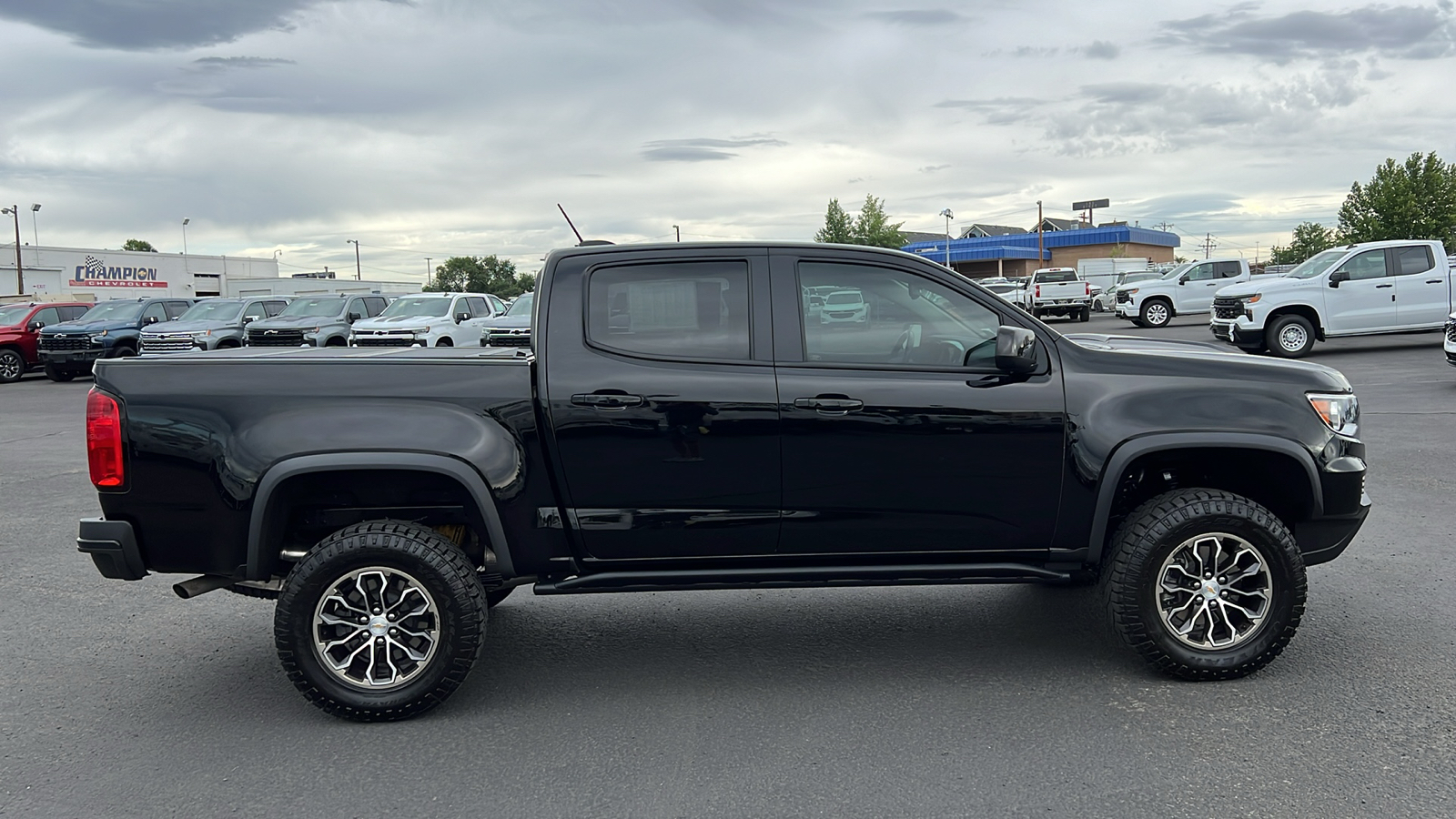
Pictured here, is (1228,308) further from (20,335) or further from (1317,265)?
(20,335)

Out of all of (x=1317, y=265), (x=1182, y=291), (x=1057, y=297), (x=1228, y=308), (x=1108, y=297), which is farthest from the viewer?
(x=1108, y=297)

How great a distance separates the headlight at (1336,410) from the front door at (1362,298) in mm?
16388

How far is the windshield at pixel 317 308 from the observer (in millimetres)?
25266

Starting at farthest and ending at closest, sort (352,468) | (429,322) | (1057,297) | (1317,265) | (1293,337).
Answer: (1057,297)
(429,322)
(1317,265)
(1293,337)
(352,468)

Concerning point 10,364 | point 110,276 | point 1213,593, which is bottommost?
point 1213,593

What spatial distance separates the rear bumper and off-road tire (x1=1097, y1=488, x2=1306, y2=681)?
3.85m

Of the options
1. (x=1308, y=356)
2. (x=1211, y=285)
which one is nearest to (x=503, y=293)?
(x=1211, y=285)

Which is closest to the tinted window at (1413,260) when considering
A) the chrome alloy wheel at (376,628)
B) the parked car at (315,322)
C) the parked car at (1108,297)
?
the chrome alloy wheel at (376,628)

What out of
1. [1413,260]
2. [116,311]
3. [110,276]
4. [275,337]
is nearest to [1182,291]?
[1413,260]

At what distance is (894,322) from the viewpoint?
4.50 meters

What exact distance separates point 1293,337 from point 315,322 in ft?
64.6

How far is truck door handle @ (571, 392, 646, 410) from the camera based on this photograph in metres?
4.31

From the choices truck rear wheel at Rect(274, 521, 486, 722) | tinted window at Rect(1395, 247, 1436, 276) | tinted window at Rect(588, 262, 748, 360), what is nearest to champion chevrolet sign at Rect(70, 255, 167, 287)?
tinted window at Rect(1395, 247, 1436, 276)

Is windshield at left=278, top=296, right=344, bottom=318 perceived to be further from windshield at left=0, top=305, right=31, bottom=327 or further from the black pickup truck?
the black pickup truck
